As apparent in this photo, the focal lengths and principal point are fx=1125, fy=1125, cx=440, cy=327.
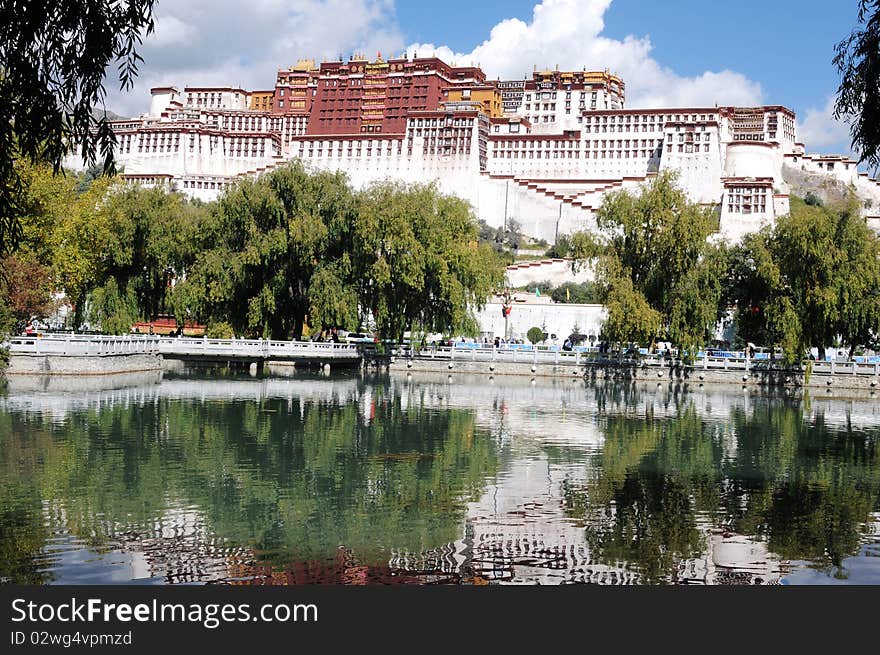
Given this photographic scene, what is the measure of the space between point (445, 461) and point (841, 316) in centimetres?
2166

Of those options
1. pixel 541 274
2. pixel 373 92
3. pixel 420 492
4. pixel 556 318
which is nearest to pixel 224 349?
pixel 420 492

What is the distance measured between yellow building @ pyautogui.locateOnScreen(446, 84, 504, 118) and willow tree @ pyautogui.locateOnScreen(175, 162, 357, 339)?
6551 centimetres

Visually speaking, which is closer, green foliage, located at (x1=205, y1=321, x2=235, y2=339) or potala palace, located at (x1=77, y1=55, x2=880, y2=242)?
green foliage, located at (x1=205, y1=321, x2=235, y2=339)

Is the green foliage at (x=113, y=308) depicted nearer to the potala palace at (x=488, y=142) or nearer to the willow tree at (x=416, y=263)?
the willow tree at (x=416, y=263)

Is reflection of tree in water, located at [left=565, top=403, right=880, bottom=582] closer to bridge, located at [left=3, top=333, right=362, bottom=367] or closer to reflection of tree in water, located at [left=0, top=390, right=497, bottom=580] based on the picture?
reflection of tree in water, located at [left=0, top=390, right=497, bottom=580]

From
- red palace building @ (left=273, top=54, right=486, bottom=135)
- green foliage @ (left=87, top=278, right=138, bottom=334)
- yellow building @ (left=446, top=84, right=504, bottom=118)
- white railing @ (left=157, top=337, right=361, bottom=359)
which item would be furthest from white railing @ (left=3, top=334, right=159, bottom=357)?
yellow building @ (left=446, top=84, right=504, bottom=118)

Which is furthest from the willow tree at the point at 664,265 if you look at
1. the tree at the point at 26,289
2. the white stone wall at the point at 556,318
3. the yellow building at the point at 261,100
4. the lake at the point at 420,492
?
the yellow building at the point at 261,100

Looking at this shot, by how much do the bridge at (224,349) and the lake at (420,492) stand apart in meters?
4.78

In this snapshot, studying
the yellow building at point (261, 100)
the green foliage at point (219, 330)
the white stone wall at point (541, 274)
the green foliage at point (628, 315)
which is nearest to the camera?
the green foliage at point (628, 315)

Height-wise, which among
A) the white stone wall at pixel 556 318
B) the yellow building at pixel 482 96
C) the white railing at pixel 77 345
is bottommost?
the white railing at pixel 77 345

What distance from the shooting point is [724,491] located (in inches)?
708

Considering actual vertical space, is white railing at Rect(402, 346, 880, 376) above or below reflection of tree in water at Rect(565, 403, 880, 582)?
above

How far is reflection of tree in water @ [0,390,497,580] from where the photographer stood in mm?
13930

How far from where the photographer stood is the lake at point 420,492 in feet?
41.2
